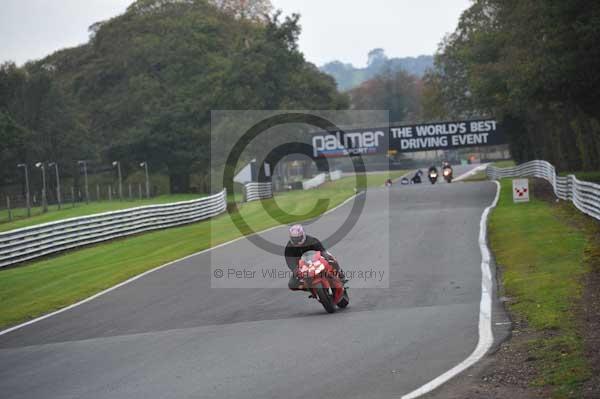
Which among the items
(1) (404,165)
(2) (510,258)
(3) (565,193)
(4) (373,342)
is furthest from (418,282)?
(1) (404,165)

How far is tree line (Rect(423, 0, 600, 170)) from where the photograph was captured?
34656mm

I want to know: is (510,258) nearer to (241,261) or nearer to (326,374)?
(241,261)

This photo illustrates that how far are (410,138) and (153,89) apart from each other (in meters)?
30.2

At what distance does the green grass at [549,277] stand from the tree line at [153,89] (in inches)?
1555

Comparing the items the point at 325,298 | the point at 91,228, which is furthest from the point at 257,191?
the point at 325,298

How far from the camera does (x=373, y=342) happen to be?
10.4 meters

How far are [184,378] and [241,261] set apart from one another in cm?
1149

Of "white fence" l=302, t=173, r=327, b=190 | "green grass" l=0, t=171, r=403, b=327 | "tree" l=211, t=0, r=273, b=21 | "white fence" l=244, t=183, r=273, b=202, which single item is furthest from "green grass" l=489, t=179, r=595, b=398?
"tree" l=211, t=0, r=273, b=21

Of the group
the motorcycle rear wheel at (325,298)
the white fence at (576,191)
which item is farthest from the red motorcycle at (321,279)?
the white fence at (576,191)

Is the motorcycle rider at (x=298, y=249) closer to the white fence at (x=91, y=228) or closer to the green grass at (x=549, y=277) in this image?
the green grass at (x=549, y=277)

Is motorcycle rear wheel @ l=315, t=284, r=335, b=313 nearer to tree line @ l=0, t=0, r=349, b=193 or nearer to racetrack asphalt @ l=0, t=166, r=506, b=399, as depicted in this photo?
racetrack asphalt @ l=0, t=166, r=506, b=399

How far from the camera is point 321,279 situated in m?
→ 12.9

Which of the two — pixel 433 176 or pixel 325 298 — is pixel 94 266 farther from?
pixel 433 176

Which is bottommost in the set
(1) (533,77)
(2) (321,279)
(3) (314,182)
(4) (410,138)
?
(3) (314,182)
